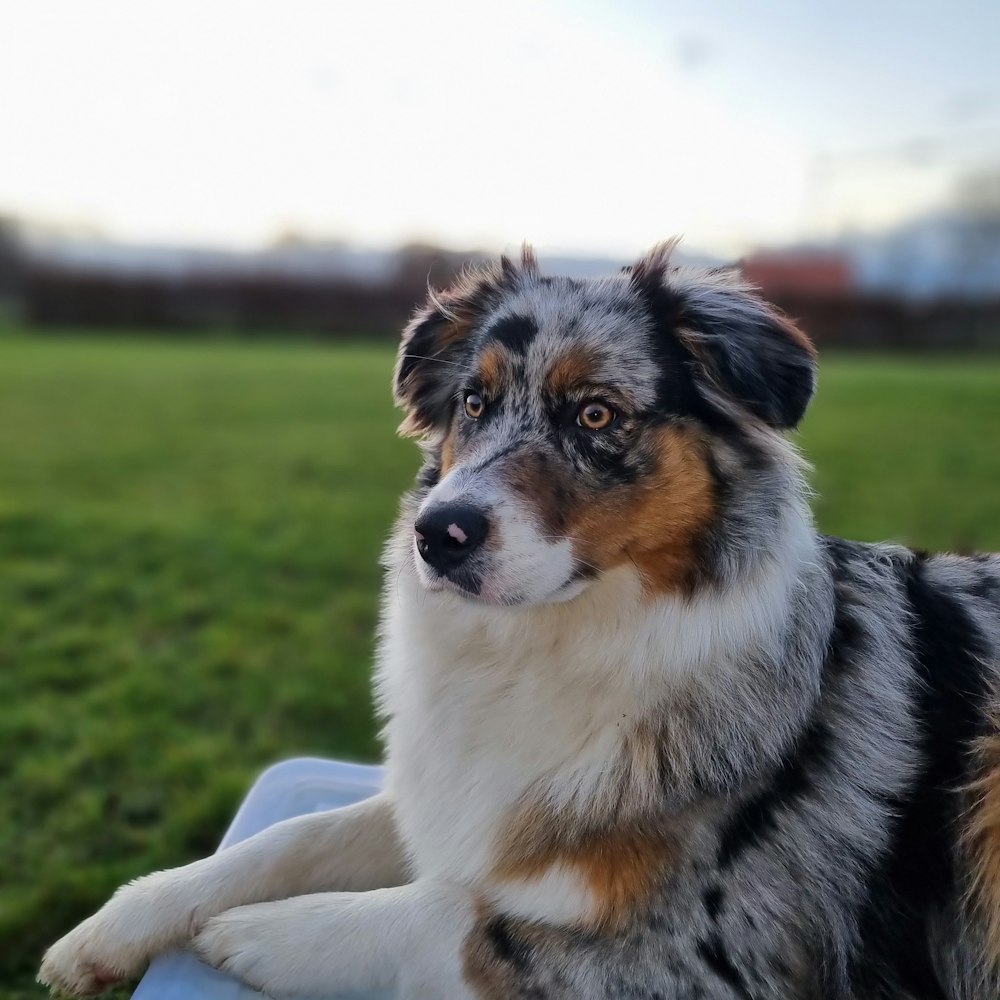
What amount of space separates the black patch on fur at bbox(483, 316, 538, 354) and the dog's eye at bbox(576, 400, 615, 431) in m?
0.25

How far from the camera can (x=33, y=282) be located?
2758 centimetres

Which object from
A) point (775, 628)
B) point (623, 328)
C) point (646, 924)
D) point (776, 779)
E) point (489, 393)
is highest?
point (623, 328)

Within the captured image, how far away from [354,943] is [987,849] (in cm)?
152

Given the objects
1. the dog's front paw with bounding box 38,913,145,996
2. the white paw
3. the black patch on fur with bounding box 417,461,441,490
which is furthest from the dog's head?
the dog's front paw with bounding box 38,913,145,996

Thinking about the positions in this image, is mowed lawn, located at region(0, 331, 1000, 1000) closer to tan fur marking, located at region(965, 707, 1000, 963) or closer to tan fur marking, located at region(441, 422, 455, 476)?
tan fur marking, located at region(965, 707, 1000, 963)

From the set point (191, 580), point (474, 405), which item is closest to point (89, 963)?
point (474, 405)

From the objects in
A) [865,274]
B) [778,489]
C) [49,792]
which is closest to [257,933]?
[778,489]

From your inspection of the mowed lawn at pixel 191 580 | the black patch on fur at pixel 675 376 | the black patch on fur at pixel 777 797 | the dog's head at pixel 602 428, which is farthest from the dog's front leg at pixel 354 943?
the mowed lawn at pixel 191 580

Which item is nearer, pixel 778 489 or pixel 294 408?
pixel 778 489

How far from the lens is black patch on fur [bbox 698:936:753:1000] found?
2.04m

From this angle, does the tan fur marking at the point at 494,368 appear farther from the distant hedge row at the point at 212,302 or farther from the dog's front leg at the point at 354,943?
the distant hedge row at the point at 212,302

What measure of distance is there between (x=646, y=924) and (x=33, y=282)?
30181mm

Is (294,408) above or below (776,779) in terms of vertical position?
below

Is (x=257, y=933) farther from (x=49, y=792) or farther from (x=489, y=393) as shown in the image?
(x=49, y=792)
